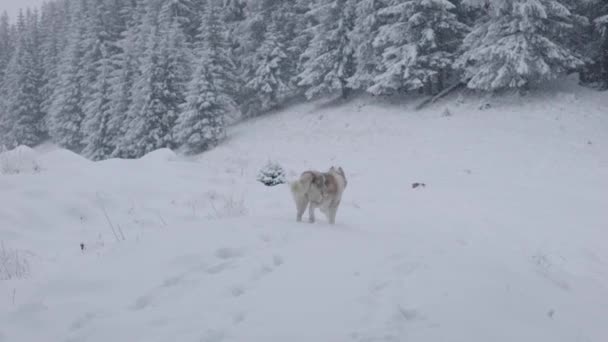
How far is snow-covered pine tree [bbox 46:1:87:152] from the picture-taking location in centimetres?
3591

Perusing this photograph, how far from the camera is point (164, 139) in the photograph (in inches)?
1059

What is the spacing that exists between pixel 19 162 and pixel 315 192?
310 inches

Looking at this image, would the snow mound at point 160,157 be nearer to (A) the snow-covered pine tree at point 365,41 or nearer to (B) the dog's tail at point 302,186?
(B) the dog's tail at point 302,186

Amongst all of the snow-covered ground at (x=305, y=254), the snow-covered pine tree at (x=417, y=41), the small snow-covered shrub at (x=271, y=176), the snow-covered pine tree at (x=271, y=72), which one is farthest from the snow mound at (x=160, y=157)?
the snow-covered pine tree at (x=271, y=72)

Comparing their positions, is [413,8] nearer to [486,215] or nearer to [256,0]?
[256,0]

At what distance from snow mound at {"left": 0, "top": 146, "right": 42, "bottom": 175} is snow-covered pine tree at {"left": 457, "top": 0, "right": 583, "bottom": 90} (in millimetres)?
16156

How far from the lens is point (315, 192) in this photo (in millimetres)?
5914

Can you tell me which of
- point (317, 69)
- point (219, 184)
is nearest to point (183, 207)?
point (219, 184)

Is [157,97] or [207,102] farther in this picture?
[157,97]

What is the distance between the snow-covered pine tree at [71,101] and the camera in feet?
118

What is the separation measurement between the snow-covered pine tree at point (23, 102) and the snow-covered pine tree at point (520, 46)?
40723mm

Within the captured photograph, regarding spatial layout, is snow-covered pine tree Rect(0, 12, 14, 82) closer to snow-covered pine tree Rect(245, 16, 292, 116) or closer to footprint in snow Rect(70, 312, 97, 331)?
snow-covered pine tree Rect(245, 16, 292, 116)

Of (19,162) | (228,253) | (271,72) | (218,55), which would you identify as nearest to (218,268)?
(228,253)

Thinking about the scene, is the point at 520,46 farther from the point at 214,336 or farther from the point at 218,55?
the point at 218,55
